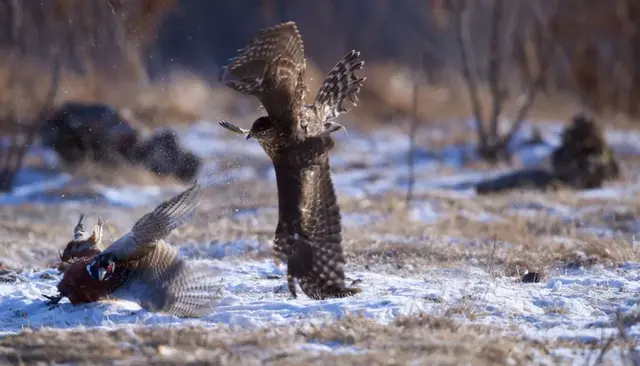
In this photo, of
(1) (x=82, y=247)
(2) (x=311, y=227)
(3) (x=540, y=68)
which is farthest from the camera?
(3) (x=540, y=68)

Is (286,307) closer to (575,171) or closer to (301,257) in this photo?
(301,257)

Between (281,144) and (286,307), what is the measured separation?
102 centimetres

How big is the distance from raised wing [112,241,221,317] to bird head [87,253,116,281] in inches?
5.5

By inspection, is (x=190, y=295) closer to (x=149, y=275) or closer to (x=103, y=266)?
(x=149, y=275)

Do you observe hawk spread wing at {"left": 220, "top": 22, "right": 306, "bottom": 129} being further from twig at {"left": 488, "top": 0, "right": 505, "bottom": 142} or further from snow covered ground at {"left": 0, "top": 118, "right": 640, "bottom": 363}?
twig at {"left": 488, "top": 0, "right": 505, "bottom": 142}

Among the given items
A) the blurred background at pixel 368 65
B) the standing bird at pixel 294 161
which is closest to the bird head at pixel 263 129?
the standing bird at pixel 294 161

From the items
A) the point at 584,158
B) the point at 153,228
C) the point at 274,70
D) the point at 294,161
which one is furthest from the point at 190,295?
the point at 584,158

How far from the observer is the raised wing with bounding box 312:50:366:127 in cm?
681

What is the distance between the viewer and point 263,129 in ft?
20.0

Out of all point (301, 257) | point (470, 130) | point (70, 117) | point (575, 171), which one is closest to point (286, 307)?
point (301, 257)

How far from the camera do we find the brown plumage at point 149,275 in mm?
5648

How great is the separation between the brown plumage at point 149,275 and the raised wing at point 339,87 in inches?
54.4

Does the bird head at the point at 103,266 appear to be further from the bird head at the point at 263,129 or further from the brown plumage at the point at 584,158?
the brown plumage at the point at 584,158

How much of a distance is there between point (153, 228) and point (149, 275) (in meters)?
0.27
